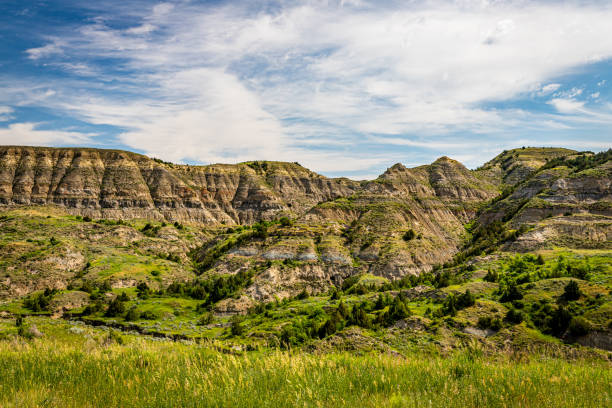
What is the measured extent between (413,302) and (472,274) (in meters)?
15.5

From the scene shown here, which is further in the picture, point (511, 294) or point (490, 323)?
point (511, 294)

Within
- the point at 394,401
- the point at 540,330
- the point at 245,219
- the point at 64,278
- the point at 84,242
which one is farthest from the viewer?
the point at 245,219

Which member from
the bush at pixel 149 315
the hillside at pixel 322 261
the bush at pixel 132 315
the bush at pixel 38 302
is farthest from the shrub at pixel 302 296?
the bush at pixel 38 302

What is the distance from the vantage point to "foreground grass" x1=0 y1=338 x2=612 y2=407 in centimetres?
635

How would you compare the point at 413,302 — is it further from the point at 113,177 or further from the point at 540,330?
the point at 113,177

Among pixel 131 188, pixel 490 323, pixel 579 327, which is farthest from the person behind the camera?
pixel 131 188

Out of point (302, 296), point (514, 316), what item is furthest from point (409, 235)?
point (514, 316)

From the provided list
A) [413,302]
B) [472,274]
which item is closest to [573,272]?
[472,274]

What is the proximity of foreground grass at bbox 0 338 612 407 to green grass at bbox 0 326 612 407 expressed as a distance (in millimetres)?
20

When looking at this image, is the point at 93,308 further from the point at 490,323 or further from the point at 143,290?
the point at 490,323

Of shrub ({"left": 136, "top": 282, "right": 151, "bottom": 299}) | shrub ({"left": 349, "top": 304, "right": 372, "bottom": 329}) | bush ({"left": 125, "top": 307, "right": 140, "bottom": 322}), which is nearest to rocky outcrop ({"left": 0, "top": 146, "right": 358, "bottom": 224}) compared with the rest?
shrub ({"left": 136, "top": 282, "right": 151, "bottom": 299})

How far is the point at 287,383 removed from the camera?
288 inches

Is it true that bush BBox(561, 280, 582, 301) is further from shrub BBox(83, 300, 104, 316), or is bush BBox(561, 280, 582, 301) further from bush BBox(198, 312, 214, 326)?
shrub BBox(83, 300, 104, 316)

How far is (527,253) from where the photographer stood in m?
76.0
